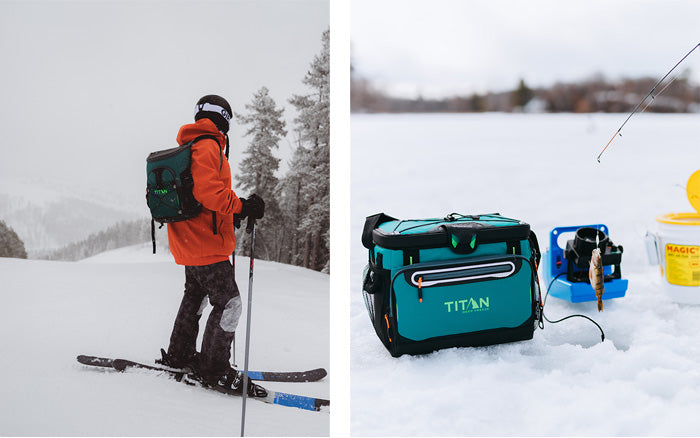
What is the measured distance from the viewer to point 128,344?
2.40 m

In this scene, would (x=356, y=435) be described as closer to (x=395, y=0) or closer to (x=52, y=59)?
(x=52, y=59)

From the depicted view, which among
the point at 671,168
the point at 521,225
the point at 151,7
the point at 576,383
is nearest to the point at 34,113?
the point at 151,7

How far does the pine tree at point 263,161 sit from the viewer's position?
2805 mm

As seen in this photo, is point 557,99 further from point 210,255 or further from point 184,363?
point 184,363

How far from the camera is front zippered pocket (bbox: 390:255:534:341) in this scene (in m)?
2.06

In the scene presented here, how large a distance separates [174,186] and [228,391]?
99cm

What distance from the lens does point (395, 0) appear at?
7188mm

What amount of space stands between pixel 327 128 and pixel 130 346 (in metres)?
1.73

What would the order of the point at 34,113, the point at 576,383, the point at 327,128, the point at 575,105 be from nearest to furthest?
1. the point at 576,383
2. the point at 34,113
3. the point at 327,128
4. the point at 575,105

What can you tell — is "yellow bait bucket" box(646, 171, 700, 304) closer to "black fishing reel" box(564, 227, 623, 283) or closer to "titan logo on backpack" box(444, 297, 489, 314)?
"black fishing reel" box(564, 227, 623, 283)

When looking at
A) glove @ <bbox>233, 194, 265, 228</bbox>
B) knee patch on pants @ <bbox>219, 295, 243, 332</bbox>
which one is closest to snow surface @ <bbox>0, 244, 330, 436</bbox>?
knee patch on pants @ <bbox>219, 295, 243, 332</bbox>

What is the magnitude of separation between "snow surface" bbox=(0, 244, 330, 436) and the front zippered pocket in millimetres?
670

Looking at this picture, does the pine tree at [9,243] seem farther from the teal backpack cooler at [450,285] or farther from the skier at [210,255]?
the teal backpack cooler at [450,285]

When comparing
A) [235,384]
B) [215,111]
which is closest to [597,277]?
[235,384]
